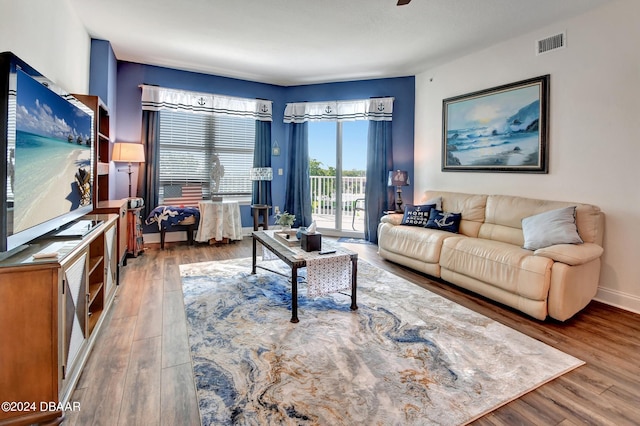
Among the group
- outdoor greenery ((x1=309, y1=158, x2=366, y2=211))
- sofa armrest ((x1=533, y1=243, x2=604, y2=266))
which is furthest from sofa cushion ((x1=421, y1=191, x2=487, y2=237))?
outdoor greenery ((x1=309, y1=158, x2=366, y2=211))

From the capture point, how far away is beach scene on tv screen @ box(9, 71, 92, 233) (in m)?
1.61

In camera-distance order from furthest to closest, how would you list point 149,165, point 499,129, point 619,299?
point 149,165
point 499,129
point 619,299

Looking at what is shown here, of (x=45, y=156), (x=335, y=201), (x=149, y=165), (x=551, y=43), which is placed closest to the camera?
(x=45, y=156)

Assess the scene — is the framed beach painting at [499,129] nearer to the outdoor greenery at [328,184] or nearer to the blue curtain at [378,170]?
the blue curtain at [378,170]

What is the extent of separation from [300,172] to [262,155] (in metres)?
0.72

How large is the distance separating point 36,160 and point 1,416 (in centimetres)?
122

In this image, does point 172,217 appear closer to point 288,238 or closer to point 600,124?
point 288,238

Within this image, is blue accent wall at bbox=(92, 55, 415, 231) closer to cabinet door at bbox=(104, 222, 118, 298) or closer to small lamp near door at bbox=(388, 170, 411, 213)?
small lamp near door at bbox=(388, 170, 411, 213)

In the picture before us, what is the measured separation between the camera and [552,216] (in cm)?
302

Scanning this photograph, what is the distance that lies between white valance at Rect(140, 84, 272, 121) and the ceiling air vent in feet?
12.8

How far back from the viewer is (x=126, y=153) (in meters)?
4.38

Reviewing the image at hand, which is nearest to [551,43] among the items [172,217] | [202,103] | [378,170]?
[378,170]

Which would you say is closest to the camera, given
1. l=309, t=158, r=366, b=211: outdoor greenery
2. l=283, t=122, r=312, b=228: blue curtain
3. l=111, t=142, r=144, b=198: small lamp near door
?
l=111, t=142, r=144, b=198: small lamp near door

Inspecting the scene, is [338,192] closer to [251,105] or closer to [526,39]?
[251,105]
